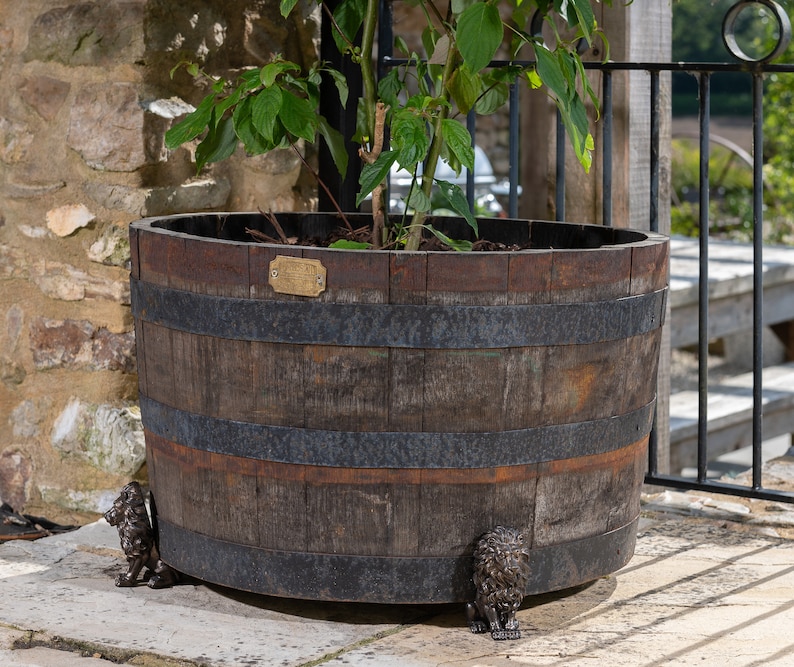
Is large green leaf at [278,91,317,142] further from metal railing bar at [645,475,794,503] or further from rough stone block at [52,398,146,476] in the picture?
metal railing bar at [645,475,794,503]

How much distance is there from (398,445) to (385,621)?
1.26 ft

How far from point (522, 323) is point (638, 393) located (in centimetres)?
34

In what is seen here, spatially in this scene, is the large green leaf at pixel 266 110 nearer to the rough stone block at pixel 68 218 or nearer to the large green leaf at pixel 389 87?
the large green leaf at pixel 389 87

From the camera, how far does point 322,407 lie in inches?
83.3

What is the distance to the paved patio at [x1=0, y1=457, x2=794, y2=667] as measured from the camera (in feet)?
6.89

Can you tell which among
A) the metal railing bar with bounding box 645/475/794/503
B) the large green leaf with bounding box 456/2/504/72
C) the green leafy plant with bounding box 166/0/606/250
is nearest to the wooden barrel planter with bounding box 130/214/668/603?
the green leafy plant with bounding box 166/0/606/250

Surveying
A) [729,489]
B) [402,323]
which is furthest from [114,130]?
[729,489]

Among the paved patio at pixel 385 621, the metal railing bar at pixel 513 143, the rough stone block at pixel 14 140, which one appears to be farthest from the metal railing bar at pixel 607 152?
the rough stone block at pixel 14 140

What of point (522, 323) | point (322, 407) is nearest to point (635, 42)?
point (522, 323)

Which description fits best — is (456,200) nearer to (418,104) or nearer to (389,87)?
(418,104)

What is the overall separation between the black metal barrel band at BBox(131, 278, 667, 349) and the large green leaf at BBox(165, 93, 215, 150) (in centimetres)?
38

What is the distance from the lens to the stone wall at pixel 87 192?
2.81 metres

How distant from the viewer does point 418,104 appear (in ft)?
7.51

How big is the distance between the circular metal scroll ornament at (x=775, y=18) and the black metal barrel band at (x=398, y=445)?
3.27ft
